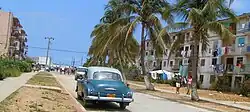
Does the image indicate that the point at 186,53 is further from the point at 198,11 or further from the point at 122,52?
the point at 198,11

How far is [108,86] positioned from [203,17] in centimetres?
1176

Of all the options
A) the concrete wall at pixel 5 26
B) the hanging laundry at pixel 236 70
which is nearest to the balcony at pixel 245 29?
the hanging laundry at pixel 236 70

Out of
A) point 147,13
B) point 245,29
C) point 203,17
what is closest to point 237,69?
point 245,29

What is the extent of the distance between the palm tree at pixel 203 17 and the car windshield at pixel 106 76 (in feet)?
31.5

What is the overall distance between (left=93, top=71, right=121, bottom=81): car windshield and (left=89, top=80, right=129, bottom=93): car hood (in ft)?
2.18

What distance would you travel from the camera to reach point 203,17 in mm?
25891

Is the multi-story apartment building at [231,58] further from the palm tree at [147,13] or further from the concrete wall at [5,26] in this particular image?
the concrete wall at [5,26]

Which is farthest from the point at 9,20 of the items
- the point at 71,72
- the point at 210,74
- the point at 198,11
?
the point at 198,11

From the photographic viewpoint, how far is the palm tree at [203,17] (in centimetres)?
2558

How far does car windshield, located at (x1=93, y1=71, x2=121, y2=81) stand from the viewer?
17.5 metres

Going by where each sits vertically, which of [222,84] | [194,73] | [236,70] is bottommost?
[222,84]

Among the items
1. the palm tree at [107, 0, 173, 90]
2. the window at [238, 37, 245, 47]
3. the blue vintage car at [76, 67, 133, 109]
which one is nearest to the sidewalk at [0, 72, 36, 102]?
the blue vintage car at [76, 67, 133, 109]

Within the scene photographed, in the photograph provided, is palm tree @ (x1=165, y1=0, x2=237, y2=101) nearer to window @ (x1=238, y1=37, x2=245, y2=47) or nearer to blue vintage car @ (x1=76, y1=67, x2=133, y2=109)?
blue vintage car @ (x1=76, y1=67, x2=133, y2=109)

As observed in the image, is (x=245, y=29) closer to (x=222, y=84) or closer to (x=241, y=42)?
(x=241, y=42)
